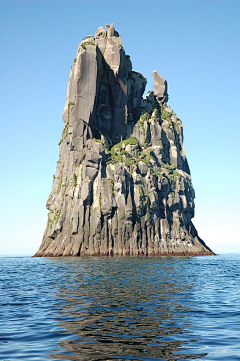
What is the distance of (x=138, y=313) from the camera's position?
16.9 meters

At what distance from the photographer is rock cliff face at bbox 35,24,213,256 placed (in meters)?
90.1

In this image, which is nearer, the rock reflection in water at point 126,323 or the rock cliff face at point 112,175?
the rock reflection in water at point 126,323

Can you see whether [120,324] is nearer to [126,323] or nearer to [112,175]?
[126,323]

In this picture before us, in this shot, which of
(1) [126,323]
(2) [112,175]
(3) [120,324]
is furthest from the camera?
(2) [112,175]

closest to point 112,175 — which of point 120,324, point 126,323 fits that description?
point 126,323

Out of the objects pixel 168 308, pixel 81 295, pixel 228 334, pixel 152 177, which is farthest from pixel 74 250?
pixel 228 334

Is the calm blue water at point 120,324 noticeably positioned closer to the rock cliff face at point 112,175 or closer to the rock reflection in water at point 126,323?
the rock reflection in water at point 126,323

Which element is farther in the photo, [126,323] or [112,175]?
[112,175]

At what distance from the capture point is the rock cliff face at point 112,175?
3548 inches

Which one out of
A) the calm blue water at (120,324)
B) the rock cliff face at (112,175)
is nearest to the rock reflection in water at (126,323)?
the calm blue water at (120,324)

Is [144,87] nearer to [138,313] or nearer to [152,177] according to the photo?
[152,177]

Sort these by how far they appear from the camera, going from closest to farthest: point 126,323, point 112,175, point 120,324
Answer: point 120,324, point 126,323, point 112,175

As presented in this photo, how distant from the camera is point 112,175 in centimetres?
9544

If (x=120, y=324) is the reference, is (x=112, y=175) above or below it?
above
